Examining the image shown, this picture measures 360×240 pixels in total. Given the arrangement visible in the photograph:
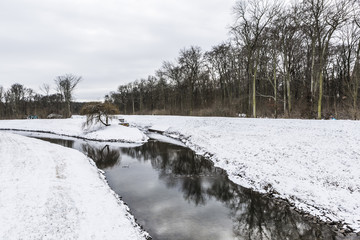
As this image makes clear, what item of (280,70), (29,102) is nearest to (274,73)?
(280,70)

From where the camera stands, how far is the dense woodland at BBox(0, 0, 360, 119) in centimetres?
1859

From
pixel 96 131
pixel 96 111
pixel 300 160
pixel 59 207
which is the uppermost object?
pixel 96 111

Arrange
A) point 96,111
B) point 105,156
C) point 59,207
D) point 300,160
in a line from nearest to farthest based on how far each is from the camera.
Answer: point 59,207
point 300,160
point 105,156
point 96,111

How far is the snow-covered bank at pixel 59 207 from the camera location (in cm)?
519

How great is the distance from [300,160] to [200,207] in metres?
5.64

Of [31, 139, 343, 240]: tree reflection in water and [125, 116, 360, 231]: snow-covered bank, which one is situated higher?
[125, 116, 360, 231]: snow-covered bank

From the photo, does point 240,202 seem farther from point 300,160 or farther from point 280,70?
point 280,70

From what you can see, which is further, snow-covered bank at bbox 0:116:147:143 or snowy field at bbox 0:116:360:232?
snow-covered bank at bbox 0:116:147:143

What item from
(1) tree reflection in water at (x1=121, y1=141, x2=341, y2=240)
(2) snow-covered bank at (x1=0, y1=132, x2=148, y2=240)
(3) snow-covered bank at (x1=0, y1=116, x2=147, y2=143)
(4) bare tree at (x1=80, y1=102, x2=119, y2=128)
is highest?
(4) bare tree at (x1=80, y1=102, x2=119, y2=128)

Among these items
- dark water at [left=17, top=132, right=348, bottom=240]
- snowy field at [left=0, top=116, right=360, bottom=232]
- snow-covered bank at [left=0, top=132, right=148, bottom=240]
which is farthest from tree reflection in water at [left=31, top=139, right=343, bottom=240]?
snow-covered bank at [left=0, top=132, right=148, bottom=240]

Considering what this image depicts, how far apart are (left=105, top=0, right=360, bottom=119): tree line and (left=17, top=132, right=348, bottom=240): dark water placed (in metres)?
12.2

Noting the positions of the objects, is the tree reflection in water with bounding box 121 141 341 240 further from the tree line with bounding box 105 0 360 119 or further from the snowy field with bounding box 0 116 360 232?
the tree line with bounding box 105 0 360 119

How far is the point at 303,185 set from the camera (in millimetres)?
7766

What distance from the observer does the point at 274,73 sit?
24.5 meters
